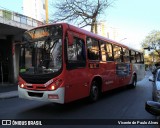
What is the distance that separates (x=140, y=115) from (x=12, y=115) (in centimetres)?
406

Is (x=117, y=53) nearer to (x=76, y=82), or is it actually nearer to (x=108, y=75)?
(x=108, y=75)

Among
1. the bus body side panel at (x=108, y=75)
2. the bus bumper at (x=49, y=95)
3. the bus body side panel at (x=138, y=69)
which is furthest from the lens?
the bus body side panel at (x=138, y=69)

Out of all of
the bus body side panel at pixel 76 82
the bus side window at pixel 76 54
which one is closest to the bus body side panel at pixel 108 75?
the bus body side panel at pixel 76 82

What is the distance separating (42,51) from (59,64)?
872 millimetres

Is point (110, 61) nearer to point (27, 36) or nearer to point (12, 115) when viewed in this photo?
point (27, 36)

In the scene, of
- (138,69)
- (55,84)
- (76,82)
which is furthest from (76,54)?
(138,69)

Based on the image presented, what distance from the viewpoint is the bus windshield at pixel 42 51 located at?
9.44 m

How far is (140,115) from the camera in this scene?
8.99 meters

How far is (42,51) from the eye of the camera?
9766 millimetres

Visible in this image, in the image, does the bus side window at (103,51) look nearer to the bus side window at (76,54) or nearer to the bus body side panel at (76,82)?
the bus body side panel at (76,82)

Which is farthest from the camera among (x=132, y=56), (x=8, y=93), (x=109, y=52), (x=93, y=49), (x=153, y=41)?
(x=153, y=41)

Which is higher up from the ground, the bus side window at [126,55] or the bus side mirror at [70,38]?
the bus side mirror at [70,38]

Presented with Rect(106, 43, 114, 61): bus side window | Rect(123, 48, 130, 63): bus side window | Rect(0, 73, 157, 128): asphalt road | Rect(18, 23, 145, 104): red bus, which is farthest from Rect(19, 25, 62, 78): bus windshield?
Rect(123, 48, 130, 63): bus side window

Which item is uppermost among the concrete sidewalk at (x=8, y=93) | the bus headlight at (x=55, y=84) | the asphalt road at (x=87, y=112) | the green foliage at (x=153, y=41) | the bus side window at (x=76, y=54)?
the green foliage at (x=153, y=41)
